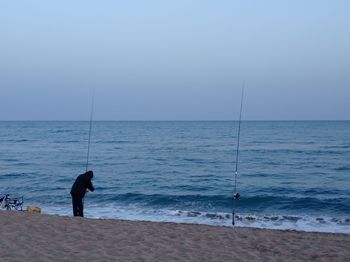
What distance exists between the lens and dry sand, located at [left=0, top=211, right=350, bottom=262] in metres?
8.05

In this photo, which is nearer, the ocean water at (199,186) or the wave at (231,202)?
the ocean water at (199,186)

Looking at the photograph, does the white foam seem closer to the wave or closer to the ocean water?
the ocean water

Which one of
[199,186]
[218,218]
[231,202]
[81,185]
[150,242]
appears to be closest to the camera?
[150,242]

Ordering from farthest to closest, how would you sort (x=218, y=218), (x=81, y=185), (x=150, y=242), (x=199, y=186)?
(x=199, y=186)
(x=218, y=218)
(x=81, y=185)
(x=150, y=242)

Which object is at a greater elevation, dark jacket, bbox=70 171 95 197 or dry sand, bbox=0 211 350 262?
dark jacket, bbox=70 171 95 197

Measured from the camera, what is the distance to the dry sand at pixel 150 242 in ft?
26.4

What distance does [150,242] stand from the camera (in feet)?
29.7

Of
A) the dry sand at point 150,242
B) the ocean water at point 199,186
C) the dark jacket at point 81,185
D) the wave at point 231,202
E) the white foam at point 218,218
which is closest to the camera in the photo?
the dry sand at point 150,242

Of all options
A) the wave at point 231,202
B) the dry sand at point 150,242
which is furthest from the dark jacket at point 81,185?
the wave at point 231,202

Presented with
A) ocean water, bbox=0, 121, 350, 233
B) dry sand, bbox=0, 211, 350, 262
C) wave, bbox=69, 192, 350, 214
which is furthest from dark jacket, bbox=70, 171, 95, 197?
wave, bbox=69, 192, 350, 214

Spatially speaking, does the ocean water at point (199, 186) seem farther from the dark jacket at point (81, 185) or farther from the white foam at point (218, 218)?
the dark jacket at point (81, 185)

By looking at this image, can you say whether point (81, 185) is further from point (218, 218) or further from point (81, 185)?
point (218, 218)

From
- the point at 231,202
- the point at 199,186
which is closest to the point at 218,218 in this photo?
the point at 231,202

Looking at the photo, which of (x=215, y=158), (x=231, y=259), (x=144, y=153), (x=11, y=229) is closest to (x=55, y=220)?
(x=11, y=229)
